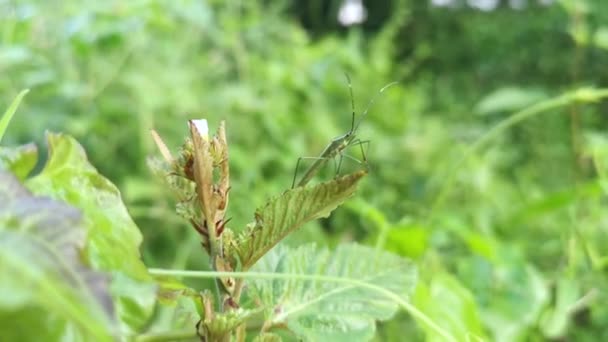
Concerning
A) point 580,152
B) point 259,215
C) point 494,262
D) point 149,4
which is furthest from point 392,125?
point 259,215

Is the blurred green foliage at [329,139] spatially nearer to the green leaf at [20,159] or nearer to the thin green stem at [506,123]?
the thin green stem at [506,123]

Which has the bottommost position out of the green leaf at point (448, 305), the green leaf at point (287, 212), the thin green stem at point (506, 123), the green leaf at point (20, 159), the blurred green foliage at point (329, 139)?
the blurred green foliage at point (329, 139)

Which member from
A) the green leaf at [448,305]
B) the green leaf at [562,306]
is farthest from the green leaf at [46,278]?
the green leaf at [562,306]

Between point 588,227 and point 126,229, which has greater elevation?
point 126,229

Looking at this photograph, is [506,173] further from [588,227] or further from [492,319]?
[492,319]

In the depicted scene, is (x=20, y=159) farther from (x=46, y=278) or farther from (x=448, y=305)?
(x=448, y=305)

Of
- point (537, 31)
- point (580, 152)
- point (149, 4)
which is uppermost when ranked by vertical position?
point (149, 4)
